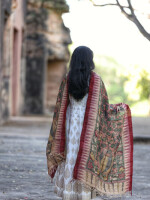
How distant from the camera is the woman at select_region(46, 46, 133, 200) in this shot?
444 cm

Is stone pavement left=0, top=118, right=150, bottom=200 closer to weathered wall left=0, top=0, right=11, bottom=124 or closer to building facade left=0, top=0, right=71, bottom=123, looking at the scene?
weathered wall left=0, top=0, right=11, bottom=124

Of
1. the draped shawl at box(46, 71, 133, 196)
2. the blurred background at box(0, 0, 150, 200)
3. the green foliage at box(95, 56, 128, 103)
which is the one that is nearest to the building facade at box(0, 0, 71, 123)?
the blurred background at box(0, 0, 150, 200)

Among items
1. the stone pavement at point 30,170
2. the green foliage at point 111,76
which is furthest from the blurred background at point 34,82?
the green foliage at point 111,76

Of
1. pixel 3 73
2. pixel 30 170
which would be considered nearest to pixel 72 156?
pixel 30 170

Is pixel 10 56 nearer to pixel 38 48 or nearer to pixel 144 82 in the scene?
pixel 38 48

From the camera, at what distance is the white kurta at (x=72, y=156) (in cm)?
445

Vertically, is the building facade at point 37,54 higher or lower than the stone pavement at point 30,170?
lower

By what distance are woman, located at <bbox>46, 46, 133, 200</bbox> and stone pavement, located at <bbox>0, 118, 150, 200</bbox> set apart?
2.57 ft

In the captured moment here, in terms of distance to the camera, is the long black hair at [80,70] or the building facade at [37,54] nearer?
the long black hair at [80,70]

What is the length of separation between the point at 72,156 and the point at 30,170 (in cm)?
234

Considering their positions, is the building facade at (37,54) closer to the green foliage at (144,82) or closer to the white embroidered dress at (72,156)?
the green foliage at (144,82)

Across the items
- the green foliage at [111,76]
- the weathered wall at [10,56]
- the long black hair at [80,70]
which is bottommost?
the green foliage at [111,76]

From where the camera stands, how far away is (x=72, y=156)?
452 centimetres

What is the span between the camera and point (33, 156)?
8078 mm
